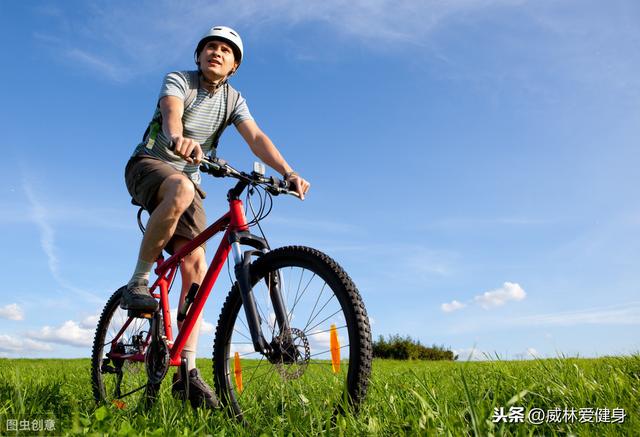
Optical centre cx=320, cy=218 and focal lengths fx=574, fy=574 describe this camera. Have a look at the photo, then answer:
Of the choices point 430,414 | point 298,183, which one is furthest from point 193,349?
point 430,414

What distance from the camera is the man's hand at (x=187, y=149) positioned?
11.0 feet

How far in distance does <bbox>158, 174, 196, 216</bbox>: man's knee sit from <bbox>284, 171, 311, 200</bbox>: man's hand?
0.76 metres

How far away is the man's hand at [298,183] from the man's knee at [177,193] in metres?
0.76

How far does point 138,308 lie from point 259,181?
1.58m

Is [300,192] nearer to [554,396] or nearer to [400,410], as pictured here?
[400,410]

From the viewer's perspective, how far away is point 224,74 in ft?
15.1

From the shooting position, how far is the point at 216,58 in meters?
4.48

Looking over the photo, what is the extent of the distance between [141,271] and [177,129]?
1249 mm

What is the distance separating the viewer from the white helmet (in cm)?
444

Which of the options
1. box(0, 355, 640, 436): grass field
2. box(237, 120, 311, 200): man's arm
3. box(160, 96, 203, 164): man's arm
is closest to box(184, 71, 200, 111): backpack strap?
box(160, 96, 203, 164): man's arm

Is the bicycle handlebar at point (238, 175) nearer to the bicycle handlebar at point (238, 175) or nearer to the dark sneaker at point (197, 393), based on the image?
the bicycle handlebar at point (238, 175)

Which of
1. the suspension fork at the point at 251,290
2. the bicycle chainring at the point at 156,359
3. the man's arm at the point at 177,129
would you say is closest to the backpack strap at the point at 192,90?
the man's arm at the point at 177,129

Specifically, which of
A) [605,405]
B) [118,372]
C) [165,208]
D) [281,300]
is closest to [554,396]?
[605,405]

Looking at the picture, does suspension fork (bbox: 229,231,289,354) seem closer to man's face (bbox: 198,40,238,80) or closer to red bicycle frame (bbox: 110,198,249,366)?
red bicycle frame (bbox: 110,198,249,366)
